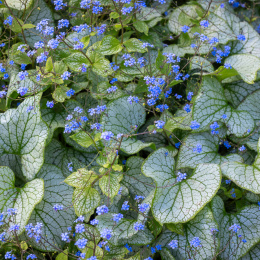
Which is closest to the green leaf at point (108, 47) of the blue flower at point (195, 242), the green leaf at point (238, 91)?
the green leaf at point (238, 91)

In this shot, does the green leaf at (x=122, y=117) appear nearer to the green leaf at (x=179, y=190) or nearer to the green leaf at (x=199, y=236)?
the green leaf at (x=179, y=190)

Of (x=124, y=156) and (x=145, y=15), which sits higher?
(x=145, y=15)

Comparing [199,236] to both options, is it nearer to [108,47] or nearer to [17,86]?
[108,47]

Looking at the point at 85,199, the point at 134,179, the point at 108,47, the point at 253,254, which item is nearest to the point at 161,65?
the point at 108,47

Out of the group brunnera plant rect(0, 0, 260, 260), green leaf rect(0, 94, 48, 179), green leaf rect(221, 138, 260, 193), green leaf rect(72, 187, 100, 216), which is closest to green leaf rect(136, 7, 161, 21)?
brunnera plant rect(0, 0, 260, 260)

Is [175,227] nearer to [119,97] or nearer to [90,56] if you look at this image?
[119,97]

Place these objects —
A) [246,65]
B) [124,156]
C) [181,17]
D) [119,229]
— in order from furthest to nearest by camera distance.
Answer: [181,17] < [246,65] < [124,156] < [119,229]

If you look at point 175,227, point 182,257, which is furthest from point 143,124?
point 182,257

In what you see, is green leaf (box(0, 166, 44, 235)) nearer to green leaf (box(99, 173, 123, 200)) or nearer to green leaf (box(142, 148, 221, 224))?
green leaf (box(99, 173, 123, 200))
